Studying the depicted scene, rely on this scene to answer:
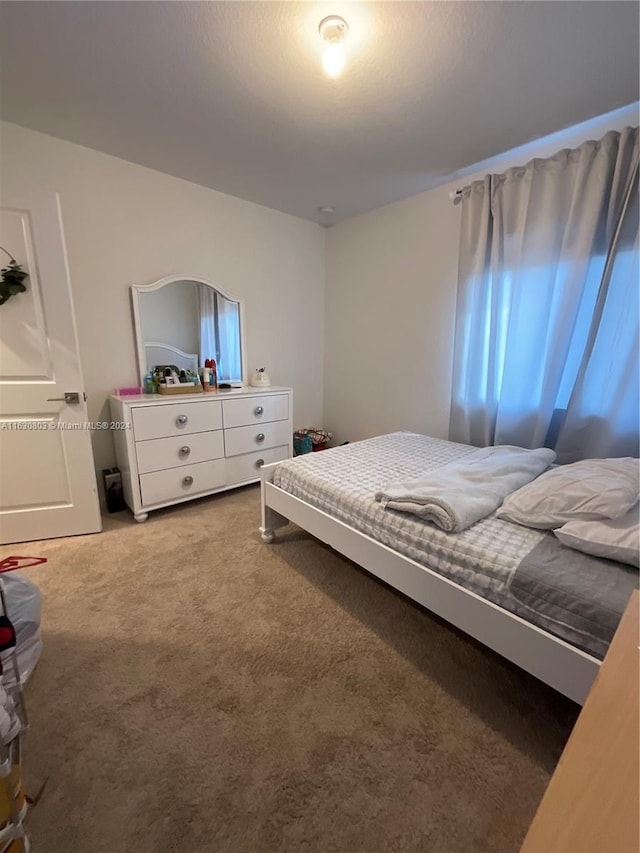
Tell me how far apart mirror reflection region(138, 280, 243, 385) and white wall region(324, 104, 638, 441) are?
1.11 m

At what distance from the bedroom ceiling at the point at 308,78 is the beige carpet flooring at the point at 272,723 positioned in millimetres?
2473

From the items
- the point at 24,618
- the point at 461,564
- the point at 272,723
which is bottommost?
the point at 272,723

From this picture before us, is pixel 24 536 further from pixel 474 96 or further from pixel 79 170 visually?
pixel 474 96

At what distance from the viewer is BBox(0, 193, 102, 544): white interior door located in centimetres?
195

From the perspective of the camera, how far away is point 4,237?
189cm

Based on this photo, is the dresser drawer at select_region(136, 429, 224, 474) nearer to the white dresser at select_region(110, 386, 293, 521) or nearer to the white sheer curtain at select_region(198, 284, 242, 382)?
the white dresser at select_region(110, 386, 293, 521)

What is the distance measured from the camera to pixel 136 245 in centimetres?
257

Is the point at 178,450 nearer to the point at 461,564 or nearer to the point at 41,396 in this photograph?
the point at 41,396

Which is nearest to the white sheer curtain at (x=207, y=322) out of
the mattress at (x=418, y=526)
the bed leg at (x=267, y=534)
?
the mattress at (x=418, y=526)

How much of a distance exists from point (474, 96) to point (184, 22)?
1.37 m

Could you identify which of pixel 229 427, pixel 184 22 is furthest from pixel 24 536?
pixel 184 22

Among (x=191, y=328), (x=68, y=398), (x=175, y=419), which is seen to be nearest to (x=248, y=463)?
(x=175, y=419)

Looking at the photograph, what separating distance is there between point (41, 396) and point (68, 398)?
132 millimetres

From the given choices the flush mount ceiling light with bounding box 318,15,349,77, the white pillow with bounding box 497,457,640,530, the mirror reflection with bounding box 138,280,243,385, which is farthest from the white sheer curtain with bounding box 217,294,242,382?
the white pillow with bounding box 497,457,640,530
